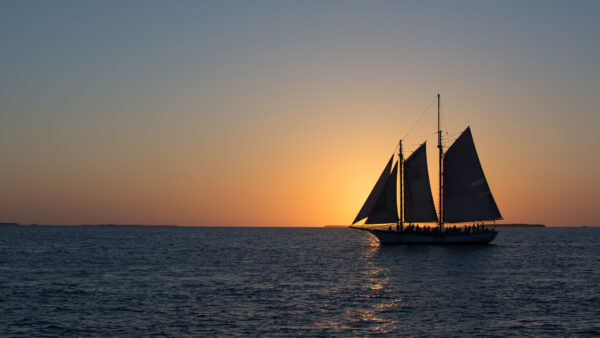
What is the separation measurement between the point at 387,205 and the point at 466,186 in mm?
12836

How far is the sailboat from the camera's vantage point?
294 ft

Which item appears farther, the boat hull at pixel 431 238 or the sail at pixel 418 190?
the boat hull at pixel 431 238

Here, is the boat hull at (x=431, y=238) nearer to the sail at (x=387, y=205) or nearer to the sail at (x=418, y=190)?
the sail at (x=418, y=190)

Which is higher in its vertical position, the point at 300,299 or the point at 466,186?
the point at 466,186

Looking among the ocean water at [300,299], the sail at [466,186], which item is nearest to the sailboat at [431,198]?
the sail at [466,186]

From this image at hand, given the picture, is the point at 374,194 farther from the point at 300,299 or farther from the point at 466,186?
the point at 300,299

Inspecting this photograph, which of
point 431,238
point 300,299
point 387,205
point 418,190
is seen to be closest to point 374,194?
point 387,205

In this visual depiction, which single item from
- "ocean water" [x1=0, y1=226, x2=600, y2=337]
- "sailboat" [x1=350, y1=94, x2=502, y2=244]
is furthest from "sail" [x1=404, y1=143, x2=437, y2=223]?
"ocean water" [x1=0, y1=226, x2=600, y2=337]

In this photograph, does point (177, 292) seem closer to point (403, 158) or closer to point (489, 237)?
point (403, 158)

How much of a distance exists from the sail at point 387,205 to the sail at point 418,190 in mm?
2889

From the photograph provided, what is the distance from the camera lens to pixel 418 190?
92688 mm

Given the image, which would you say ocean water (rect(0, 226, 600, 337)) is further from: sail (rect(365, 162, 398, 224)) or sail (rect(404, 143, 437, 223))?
sail (rect(404, 143, 437, 223))

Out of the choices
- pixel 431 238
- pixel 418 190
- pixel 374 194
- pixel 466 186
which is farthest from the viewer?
pixel 431 238

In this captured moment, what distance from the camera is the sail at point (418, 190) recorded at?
9256 centimetres
